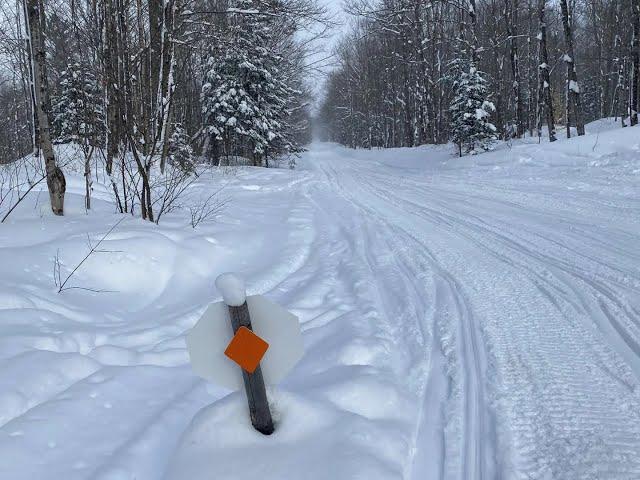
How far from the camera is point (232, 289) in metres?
2.04

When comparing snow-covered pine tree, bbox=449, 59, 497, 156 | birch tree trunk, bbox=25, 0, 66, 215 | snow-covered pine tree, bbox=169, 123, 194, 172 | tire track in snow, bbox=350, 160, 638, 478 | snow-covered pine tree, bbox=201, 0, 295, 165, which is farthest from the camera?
snow-covered pine tree, bbox=201, 0, 295, 165

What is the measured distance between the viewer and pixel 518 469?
7.54ft

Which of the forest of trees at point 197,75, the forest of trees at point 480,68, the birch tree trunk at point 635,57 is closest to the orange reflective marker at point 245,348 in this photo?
the forest of trees at point 197,75

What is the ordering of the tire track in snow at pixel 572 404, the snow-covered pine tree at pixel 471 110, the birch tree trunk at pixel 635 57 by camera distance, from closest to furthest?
the tire track in snow at pixel 572 404 → the birch tree trunk at pixel 635 57 → the snow-covered pine tree at pixel 471 110

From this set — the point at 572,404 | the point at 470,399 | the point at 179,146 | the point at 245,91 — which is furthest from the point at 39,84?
the point at 245,91

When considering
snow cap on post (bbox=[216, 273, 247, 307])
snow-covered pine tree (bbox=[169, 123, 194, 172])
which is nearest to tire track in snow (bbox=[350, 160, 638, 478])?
snow cap on post (bbox=[216, 273, 247, 307])

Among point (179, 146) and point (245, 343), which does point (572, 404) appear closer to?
point (245, 343)

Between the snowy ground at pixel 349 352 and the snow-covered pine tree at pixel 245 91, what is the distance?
15.9 m

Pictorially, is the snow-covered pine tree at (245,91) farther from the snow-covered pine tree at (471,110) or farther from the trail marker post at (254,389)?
the trail marker post at (254,389)

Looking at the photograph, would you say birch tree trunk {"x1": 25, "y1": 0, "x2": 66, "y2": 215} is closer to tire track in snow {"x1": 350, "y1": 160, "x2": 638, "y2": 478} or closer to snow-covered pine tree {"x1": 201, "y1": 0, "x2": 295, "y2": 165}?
tire track in snow {"x1": 350, "y1": 160, "x2": 638, "y2": 478}

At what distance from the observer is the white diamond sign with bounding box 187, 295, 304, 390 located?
7.15 feet

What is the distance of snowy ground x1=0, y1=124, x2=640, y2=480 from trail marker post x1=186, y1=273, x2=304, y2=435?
0.32 m

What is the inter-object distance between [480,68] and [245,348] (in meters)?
40.4

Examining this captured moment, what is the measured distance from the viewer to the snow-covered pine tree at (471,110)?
1933 cm
